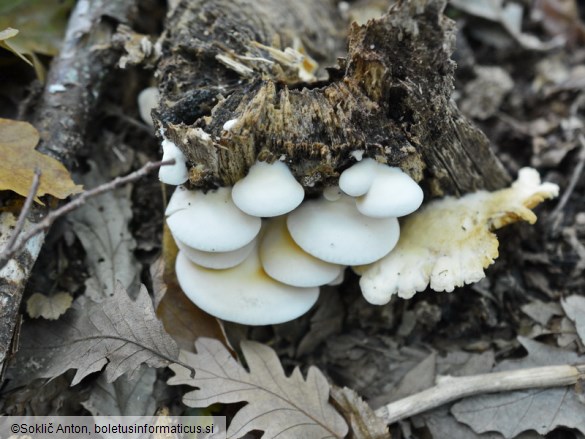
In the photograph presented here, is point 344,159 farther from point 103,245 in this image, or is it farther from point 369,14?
point 369,14

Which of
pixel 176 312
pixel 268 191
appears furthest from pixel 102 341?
pixel 268 191

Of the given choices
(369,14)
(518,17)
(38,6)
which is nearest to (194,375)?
(38,6)

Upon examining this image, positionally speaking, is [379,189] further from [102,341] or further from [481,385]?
[102,341]

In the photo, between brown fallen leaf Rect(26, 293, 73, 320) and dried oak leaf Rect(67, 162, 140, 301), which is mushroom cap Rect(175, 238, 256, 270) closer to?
dried oak leaf Rect(67, 162, 140, 301)

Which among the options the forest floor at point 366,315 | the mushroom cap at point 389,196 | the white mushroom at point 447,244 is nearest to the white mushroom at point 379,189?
the mushroom cap at point 389,196

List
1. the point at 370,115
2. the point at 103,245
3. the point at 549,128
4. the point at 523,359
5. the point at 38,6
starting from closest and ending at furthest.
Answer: the point at 370,115, the point at 523,359, the point at 103,245, the point at 38,6, the point at 549,128

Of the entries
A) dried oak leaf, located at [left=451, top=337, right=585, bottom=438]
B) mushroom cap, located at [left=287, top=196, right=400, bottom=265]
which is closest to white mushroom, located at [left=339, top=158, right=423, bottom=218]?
mushroom cap, located at [left=287, top=196, right=400, bottom=265]
